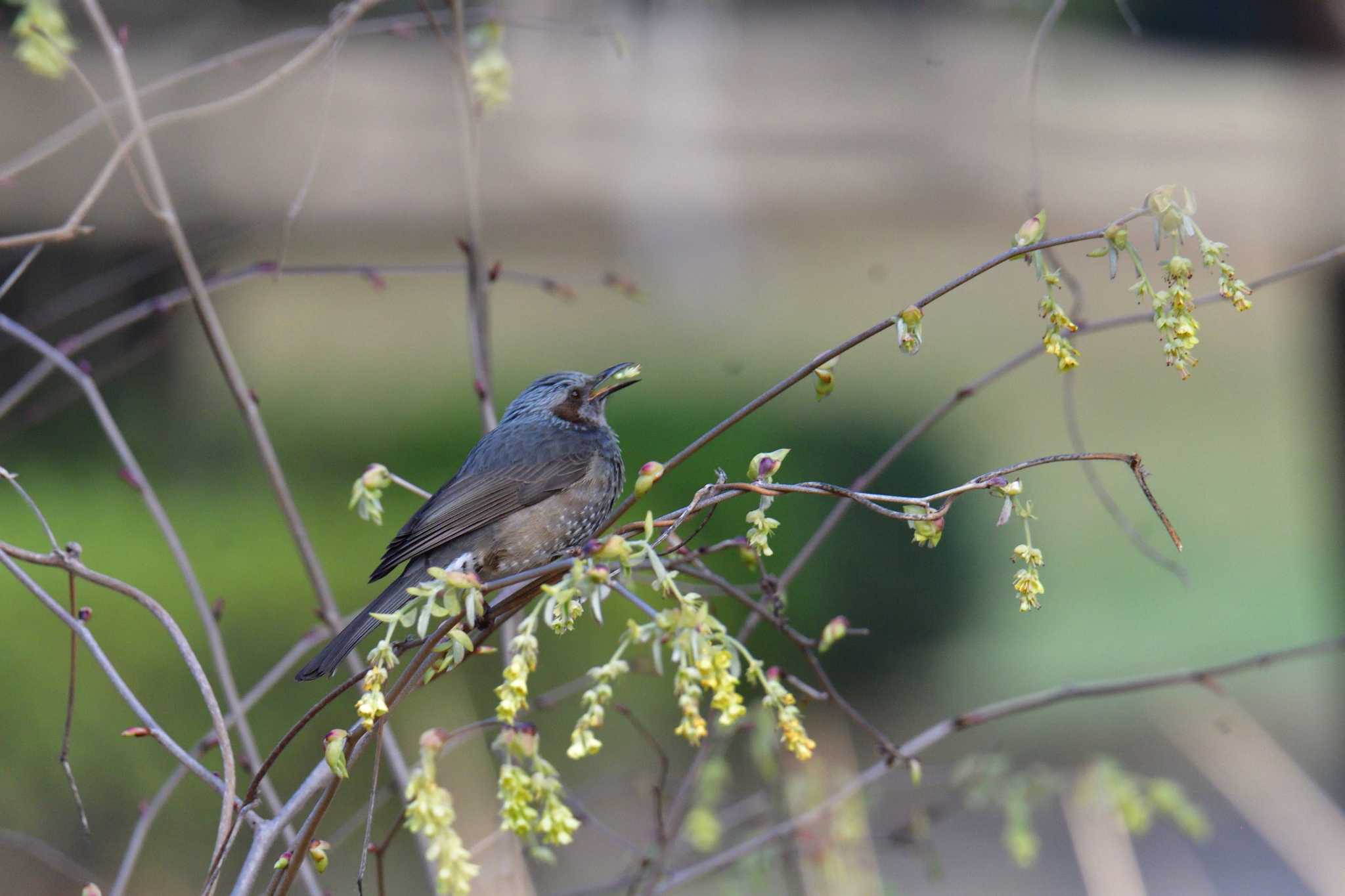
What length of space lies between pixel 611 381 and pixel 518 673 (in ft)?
6.76

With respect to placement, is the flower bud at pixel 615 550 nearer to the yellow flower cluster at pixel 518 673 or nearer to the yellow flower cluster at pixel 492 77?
the yellow flower cluster at pixel 518 673

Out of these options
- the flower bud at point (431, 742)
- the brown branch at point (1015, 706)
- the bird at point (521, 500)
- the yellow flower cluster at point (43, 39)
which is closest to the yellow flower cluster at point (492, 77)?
the yellow flower cluster at point (43, 39)

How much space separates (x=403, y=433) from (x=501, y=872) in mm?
6364

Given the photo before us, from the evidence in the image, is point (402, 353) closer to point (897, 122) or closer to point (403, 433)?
point (897, 122)

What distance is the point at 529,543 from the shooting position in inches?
162

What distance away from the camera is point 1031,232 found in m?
1.94

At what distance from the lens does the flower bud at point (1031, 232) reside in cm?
192

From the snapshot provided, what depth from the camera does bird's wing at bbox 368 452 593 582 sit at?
383cm

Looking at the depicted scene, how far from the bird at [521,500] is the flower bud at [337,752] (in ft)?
5.73

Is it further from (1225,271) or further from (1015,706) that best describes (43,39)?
(1015,706)

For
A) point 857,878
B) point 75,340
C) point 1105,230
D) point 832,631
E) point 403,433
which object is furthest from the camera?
point 403,433

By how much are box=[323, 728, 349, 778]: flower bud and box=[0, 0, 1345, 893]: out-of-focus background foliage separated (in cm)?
137

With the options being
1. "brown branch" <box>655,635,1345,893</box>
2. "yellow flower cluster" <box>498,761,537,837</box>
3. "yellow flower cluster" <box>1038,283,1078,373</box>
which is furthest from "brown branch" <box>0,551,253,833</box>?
"yellow flower cluster" <box>1038,283,1078,373</box>

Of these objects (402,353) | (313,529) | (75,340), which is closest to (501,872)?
(75,340)
